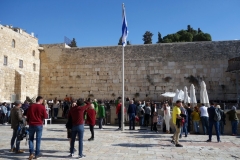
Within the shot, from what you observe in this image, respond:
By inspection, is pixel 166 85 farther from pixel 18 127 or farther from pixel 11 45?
pixel 18 127

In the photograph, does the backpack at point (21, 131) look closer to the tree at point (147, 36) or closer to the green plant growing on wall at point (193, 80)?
the green plant growing on wall at point (193, 80)

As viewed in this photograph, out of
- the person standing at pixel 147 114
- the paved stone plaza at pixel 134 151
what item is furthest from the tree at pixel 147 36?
the paved stone plaza at pixel 134 151

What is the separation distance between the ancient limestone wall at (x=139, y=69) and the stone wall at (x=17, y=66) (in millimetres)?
1126

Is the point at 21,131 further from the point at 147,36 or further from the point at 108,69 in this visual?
the point at 147,36

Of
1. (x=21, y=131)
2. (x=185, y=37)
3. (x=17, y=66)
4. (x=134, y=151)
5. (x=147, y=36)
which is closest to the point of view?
(x=21, y=131)

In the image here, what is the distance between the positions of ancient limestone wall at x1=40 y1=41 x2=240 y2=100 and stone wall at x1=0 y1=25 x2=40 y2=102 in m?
1.13

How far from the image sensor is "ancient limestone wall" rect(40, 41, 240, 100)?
20828 mm

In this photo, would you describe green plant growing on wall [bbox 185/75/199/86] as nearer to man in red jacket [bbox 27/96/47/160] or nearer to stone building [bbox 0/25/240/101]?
stone building [bbox 0/25/240/101]

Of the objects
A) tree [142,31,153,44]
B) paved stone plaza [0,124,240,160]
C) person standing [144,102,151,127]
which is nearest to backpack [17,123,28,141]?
paved stone plaza [0,124,240,160]

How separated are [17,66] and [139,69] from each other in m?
10.8

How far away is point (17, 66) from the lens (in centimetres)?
2080

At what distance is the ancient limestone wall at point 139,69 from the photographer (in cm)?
2083

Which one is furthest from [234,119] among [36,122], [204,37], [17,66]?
[204,37]

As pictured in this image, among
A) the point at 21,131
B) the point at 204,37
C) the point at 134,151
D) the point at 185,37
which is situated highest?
the point at 185,37
